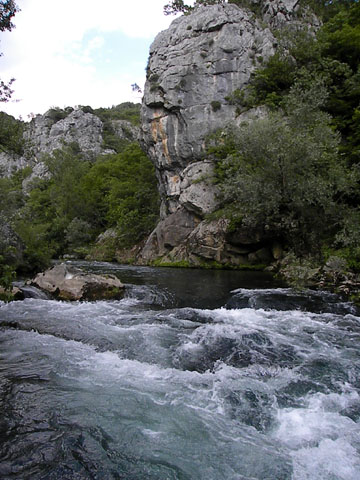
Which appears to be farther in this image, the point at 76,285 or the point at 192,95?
the point at 192,95

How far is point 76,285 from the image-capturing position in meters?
12.3

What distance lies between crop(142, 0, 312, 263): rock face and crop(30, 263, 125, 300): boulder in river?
13705 mm

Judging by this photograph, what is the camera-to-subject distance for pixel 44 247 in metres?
20.4

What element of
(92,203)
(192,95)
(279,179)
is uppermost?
(192,95)

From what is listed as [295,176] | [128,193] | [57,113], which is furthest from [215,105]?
[57,113]

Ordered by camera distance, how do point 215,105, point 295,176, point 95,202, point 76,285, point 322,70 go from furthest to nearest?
point 95,202, point 215,105, point 322,70, point 295,176, point 76,285

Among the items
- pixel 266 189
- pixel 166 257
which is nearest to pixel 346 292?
pixel 266 189

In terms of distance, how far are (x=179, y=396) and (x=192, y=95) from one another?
30.8 meters

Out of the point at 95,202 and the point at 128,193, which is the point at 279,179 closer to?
the point at 128,193

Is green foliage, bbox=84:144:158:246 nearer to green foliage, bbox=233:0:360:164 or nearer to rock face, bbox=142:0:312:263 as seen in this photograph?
rock face, bbox=142:0:312:263

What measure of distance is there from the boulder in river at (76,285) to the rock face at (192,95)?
13.7m

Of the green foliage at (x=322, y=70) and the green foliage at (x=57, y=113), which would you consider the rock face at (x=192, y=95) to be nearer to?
the green foliage at (x=322, y=70)

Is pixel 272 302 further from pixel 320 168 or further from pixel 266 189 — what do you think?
pixel 320 168

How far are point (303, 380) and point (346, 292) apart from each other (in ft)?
26.9
